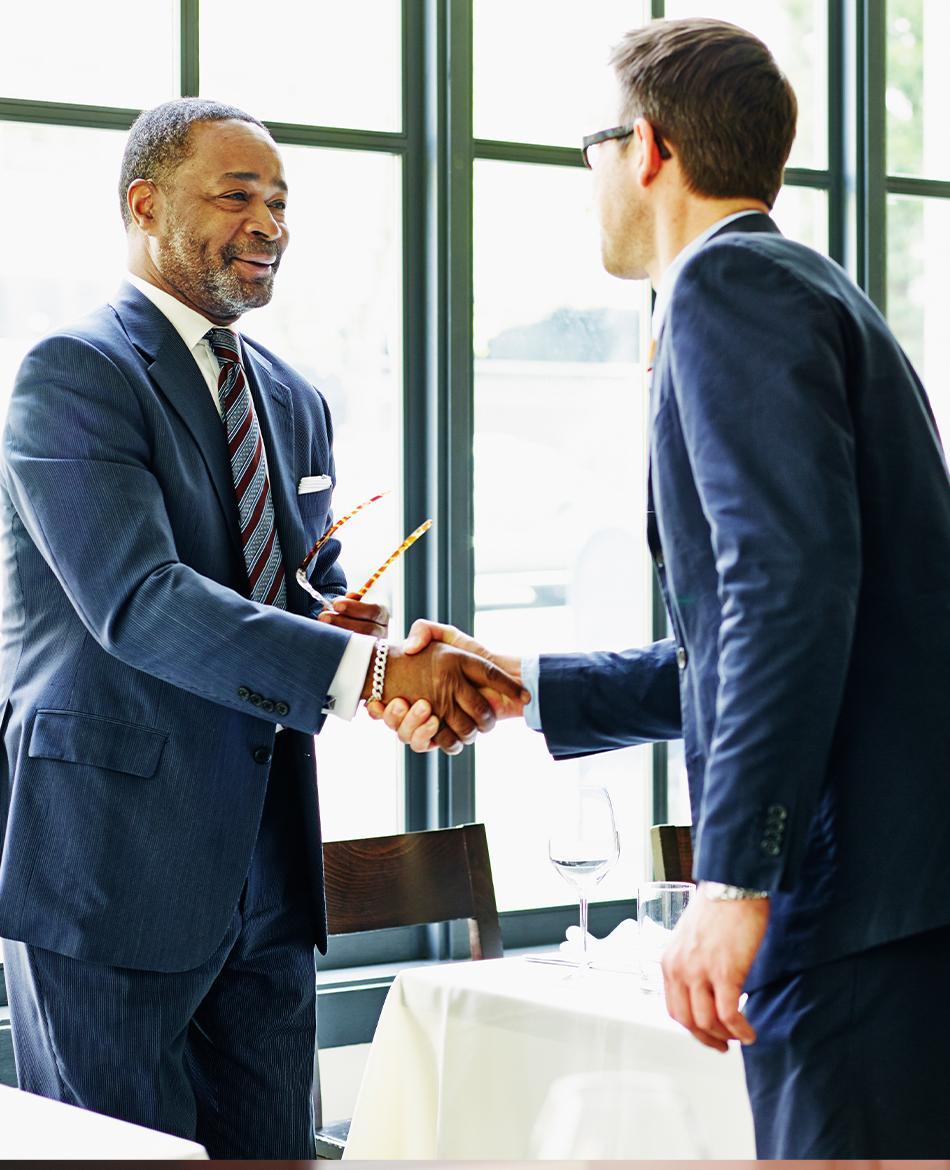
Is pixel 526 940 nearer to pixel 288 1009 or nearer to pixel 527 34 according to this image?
pixel 288 1009

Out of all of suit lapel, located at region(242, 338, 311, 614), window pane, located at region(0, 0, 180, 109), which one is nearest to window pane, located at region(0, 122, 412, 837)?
window pane, located at region(0, 0, 180, 109)

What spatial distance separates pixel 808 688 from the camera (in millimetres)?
1220

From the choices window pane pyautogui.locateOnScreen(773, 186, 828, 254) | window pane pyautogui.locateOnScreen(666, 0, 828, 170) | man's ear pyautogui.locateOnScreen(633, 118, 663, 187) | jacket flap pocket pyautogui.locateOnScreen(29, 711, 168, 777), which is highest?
window pane pyautogui.locateOnScreen(666, 0, 828, 170)

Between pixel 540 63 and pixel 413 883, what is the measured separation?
6.94 ft

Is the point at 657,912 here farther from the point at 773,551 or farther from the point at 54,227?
the point at 54,227

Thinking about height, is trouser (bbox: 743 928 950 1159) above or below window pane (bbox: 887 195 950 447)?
below

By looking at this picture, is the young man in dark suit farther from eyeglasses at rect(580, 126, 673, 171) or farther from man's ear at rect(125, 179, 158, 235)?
man's ear at rect(125, 179, 158, 235)

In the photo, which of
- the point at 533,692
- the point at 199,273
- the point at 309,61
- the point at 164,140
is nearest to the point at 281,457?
the point at 199,273

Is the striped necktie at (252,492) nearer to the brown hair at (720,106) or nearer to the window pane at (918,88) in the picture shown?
the brown hair at (720,106)

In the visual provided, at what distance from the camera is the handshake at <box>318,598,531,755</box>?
2.22m

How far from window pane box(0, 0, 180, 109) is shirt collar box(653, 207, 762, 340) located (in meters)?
2.05

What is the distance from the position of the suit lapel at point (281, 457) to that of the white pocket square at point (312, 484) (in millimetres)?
18

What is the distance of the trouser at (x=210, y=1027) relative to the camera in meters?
1.96

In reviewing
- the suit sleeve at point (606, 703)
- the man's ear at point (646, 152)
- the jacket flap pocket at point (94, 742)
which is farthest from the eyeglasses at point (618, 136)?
the jacket flap pocket at point (94, 742)
